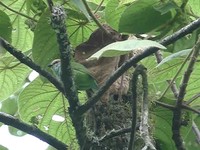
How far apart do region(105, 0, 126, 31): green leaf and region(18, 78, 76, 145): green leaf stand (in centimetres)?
18

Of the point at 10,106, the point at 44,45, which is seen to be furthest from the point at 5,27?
the point at 10,106

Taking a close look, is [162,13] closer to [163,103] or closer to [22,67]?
[163,103]

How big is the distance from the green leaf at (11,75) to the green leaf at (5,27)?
0.14m

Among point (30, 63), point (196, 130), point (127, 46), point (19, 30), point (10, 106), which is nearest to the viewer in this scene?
point (127, 46)

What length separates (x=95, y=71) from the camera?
2.56 ft

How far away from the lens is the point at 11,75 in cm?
100

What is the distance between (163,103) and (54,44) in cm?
20

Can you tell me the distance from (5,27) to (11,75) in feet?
0.59

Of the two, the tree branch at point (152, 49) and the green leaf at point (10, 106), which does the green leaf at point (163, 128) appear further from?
the green leaf at point (10, 106)

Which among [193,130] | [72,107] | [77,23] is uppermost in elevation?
[77,23]

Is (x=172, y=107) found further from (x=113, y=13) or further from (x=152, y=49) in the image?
(x=152, y=49)

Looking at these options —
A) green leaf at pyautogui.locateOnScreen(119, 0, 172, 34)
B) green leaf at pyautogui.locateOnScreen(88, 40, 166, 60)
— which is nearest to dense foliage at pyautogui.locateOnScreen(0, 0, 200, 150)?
green leaf at pyautogui.locateOnScreen(119, 0, 172, 34)

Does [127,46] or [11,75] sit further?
[11,75]

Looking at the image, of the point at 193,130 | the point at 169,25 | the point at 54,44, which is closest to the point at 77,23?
the point at 54,44
